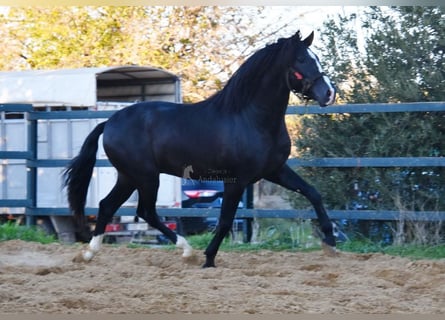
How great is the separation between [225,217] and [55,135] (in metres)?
5.52

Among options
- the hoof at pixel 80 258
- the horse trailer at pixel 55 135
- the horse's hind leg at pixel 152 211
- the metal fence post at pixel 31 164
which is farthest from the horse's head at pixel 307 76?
the horse trailer at pixel 55 135

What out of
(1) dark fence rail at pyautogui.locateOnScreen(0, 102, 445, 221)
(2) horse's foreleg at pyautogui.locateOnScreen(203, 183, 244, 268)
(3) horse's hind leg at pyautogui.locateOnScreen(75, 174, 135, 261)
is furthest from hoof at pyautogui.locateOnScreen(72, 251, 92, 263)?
(1) dark fence rail at pyautogui.locateOnScreen(0, 102, 445, 221)

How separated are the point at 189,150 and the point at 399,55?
3.24m

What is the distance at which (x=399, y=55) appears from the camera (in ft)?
28.0

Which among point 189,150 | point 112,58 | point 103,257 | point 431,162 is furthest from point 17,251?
point 112,58

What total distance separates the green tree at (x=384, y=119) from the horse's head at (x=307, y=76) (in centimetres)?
205

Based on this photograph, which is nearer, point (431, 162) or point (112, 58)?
point (431, 162)

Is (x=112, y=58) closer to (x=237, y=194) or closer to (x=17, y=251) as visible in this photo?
(x=17, y=251)

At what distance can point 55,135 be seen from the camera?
1129 centimetres

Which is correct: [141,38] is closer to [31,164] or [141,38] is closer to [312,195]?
[31,164]

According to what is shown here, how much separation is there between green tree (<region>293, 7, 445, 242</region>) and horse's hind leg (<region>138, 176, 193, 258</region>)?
2.16m

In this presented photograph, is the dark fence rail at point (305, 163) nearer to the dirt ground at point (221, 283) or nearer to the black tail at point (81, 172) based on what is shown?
the dirt ground at point (221, 283)

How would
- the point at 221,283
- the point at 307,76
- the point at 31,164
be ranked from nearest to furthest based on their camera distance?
the point at 221,283, the point at 307,76, the point at 31,164

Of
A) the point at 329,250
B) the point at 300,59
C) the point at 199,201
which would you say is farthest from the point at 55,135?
the point at 300,59
